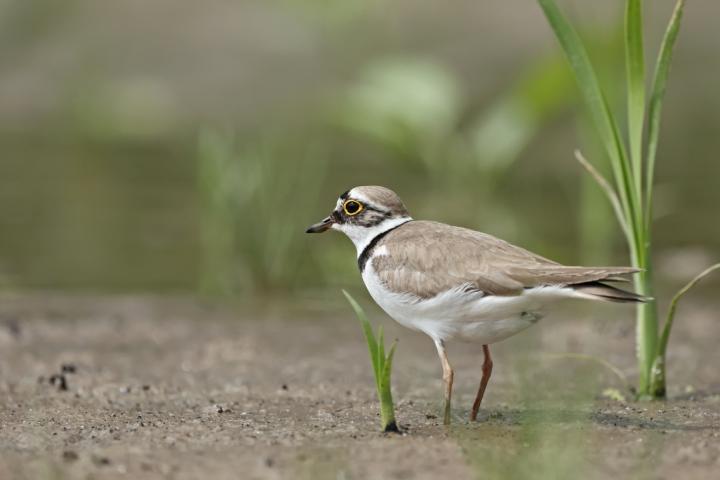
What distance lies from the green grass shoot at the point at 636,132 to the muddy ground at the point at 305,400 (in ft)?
0.95

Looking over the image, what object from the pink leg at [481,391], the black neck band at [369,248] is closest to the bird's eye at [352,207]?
the black neck band at [369,248]

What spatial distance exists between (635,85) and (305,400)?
1934 millimetres

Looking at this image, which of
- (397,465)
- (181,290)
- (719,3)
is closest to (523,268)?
(397,465)

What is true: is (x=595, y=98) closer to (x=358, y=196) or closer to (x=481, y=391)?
(x=358, y=196)

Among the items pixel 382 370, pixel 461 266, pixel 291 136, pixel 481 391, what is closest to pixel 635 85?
pixel 461 266

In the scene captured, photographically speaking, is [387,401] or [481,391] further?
[481,391]

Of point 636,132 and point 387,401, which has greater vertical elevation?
point 636,132

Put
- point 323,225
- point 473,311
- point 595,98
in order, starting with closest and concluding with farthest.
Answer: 1. point 473,311
2. point 595,98
3. point 323,225

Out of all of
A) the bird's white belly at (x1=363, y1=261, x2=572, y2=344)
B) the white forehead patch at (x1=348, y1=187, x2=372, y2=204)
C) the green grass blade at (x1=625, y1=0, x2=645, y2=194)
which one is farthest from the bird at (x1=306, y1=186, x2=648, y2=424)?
the green grass blade at (x1=625, y1=0, x2=645, y2=194)

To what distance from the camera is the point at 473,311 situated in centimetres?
440

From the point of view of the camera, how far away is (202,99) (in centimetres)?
1417

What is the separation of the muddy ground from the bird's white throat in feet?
2.24

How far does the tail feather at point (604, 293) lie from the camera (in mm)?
4141

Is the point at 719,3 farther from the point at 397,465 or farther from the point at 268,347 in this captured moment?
the point at 397,465
